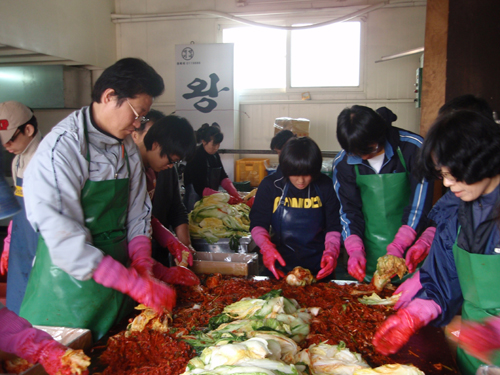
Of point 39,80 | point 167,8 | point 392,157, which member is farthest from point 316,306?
point 167,8

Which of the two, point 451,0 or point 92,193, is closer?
point 92,193

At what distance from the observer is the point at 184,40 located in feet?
27.3

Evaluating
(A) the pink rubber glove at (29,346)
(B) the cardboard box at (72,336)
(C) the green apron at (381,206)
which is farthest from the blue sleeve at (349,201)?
(A) the pink rubber glove at (29,346)

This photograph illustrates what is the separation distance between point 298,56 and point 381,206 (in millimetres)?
6007

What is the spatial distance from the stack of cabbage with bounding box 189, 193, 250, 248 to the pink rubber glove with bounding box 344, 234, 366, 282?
1275mm

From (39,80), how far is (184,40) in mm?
3042

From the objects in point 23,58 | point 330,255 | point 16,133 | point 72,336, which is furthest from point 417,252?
point 23,58

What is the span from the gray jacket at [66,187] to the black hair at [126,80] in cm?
16

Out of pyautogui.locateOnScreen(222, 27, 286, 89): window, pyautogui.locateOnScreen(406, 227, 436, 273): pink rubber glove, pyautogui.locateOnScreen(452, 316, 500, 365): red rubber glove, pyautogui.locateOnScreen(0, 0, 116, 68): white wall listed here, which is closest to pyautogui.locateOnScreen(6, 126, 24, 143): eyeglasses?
pyautogui.locateOnScreen(406, 227, 436, 273): pink rubber glove

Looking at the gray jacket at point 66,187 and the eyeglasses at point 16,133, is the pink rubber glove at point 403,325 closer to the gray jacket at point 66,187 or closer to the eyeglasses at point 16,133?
the gray jacket at point 66,187

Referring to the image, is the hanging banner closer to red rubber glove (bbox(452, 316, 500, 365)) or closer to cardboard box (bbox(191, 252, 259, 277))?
cardboard box (bbox(191, 252, 259, 277))

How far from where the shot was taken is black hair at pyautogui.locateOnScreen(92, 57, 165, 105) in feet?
5.46

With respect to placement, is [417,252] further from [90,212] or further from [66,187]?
[66,187]

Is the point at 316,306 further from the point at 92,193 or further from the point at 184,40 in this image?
the point at 184,40
